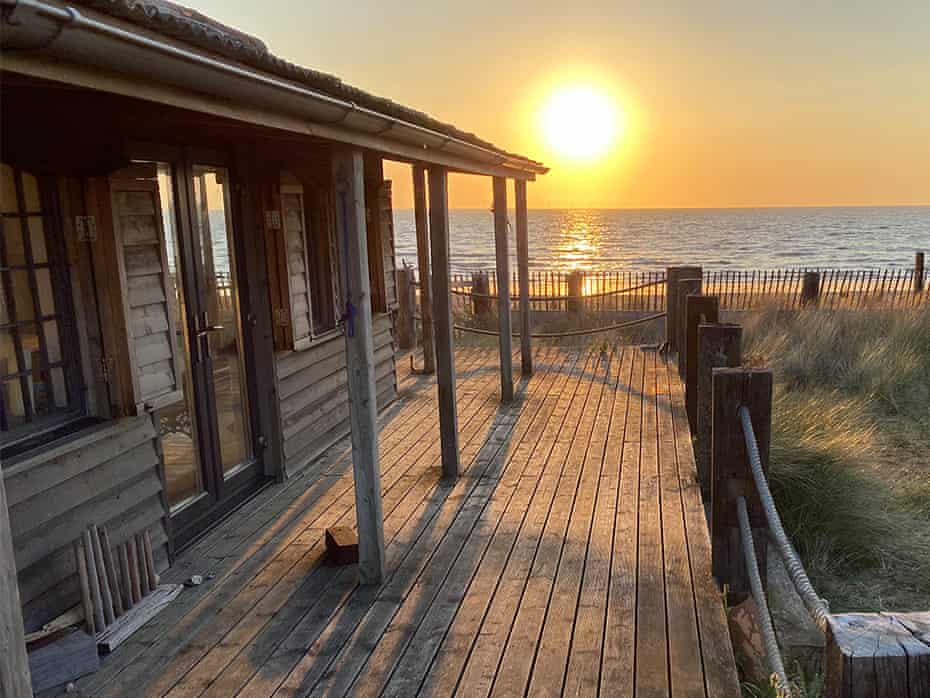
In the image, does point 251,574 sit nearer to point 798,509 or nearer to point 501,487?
point 501,487

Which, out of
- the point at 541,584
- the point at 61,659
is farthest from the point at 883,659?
the point at 61,659

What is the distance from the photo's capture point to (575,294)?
1528 centimetres

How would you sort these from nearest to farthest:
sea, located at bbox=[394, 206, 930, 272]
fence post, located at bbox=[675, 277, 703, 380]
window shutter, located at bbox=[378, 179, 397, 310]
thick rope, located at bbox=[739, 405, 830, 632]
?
thick rope, located at bbox=[739, 405, 830, 632]
window shutter, located at bbox=[378, 179, 397, 310]
fence post, located at bbox=[675, 277, 703, 380]
sea, located at bbox=[394, 206, 930, 272]

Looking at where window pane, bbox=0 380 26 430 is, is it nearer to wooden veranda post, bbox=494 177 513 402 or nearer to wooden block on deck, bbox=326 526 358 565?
wooden block on deck, bbox=326 526 358 565

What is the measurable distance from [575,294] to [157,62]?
13.8 meters

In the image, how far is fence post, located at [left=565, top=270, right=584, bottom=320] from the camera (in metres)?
A: 13.5

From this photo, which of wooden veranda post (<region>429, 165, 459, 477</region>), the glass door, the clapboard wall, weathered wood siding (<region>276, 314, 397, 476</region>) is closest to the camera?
the clapboard wall

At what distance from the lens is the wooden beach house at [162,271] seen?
211 cm

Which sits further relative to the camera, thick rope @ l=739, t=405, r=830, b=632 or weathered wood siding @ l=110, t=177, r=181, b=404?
weathered wood siding @ l=110, t=177, r=181, b=404

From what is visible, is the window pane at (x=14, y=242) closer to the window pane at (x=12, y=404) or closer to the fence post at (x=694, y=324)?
the window pane at (x=12, y=404)

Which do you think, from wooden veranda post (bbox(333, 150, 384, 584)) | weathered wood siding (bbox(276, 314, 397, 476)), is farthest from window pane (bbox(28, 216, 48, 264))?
weathered wood siding (bbox(276, 314, 397, 476))

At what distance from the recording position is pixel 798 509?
194 inches

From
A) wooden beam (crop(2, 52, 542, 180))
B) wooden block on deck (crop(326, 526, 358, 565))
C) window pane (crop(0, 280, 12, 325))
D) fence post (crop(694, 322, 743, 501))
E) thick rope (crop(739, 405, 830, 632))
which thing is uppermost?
wooden beam (crop(2, 52, 542, 180))

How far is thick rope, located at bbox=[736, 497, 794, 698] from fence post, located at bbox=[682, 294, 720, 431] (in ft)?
9.19
